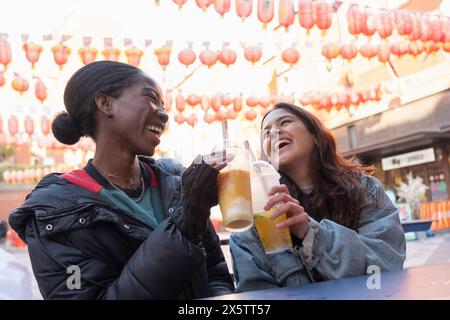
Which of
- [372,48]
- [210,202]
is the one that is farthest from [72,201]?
[372,48]

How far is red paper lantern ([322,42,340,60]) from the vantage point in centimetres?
837

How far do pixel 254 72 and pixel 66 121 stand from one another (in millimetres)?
12062

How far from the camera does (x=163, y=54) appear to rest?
7.82m

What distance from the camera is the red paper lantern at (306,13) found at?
22.1 ft

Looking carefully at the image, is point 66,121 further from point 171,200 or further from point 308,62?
point 308,62

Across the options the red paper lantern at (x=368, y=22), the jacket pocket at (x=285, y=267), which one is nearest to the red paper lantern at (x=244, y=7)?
the red paper lantern at (x=368, y=22)

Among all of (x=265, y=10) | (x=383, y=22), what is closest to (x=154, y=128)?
(x=265, y=10)

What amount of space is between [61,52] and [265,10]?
11.8 ft

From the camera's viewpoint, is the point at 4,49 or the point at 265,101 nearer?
the point at 4,49

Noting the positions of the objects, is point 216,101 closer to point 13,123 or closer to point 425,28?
point 425,28

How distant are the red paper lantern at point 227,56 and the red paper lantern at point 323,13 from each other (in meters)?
1.72

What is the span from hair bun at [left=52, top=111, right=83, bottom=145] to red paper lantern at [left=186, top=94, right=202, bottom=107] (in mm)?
8071

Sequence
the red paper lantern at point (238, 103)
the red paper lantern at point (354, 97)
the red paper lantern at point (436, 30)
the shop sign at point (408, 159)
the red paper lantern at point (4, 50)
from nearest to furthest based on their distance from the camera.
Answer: the red paper lantern at point (4, 50) → the red paper lantern at point (436, 30) → the red paper lantern at point (238, 103) → the red paper lantern at point (354, 97) → the shop sign at point (408, 159)

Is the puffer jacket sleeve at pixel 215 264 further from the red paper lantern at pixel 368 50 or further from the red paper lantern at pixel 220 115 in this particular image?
the red paper lantern at pixel 220 115
